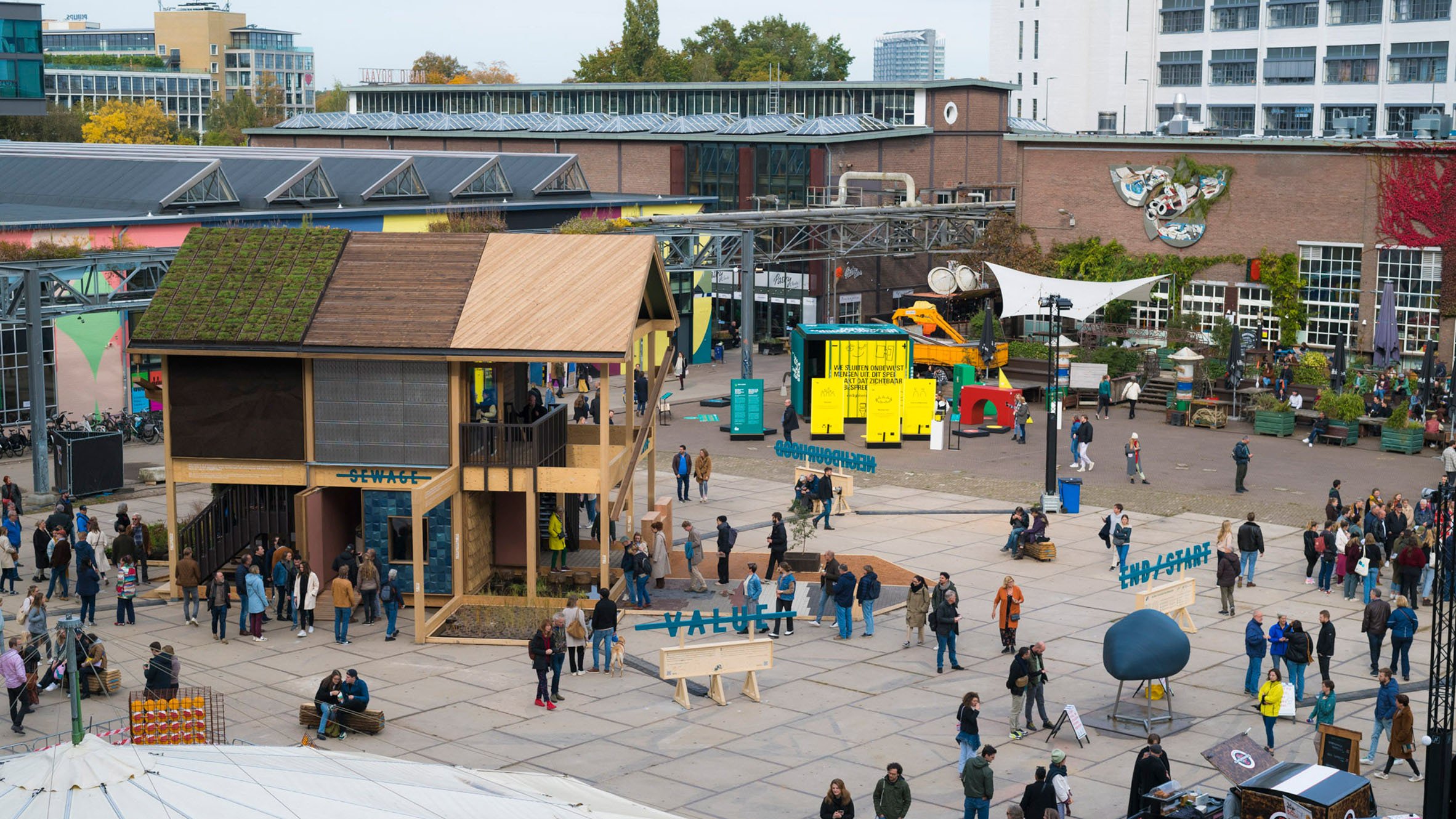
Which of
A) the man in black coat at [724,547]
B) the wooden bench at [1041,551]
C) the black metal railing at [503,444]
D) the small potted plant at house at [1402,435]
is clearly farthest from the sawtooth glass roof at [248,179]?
the small potted plant at house at [1402,435]

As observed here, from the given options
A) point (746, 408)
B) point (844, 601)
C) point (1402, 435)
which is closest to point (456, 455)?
point (844, 601)

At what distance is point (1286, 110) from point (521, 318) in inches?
A: 3103

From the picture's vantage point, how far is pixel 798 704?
73.5ft

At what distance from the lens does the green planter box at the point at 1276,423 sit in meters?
44.7

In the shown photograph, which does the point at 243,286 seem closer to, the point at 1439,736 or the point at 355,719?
the point at 355,719

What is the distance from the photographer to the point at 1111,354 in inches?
2046

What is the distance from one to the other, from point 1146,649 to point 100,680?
14482mm

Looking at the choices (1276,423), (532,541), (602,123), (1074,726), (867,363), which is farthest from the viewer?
(602,123)

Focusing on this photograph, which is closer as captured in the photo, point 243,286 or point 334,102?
point 243,286

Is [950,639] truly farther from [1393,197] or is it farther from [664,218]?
[1393,197]

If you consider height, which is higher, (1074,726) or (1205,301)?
(1205,301)

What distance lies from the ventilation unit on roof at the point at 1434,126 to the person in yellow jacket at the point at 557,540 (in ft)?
134

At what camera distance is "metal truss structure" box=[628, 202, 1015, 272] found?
52.5 meters

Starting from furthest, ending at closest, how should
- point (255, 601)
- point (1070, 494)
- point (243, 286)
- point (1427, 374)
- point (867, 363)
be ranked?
1. point (867, 363)
2. point (1427, 374)
3. point (1070, 494)
4. point (243, 286)
5. point (255, 601)
